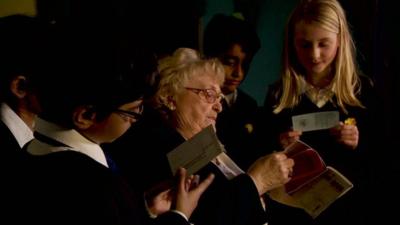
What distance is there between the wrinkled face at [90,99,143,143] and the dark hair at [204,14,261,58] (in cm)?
130

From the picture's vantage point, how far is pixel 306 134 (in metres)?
2.16

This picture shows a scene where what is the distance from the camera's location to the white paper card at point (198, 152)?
1420 mm

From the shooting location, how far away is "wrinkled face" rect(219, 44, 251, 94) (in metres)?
2.45

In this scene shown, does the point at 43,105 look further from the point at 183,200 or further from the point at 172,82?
the point at 172,82

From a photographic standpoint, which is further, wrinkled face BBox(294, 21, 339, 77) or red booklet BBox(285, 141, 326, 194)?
wrinkled face BBox(294, 21, 339, 77)

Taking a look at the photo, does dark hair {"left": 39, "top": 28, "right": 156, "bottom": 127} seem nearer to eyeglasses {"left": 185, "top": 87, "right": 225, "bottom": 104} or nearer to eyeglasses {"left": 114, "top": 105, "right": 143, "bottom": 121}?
eyeglasses {"left": 114, "top": 105, "right": 143, "bottom": 121}

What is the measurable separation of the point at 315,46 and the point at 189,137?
69 cm

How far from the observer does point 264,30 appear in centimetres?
296

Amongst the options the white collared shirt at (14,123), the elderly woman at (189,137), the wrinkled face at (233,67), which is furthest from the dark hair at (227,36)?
the white collared shirt at (14,123)

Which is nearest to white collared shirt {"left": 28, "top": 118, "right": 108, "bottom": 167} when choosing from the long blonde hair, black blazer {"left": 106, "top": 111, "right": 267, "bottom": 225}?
black blazer {"left": 106, "top": 111, "right": 267, "bottom": 225}

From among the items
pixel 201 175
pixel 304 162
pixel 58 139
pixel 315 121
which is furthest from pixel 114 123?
pixel 315 121

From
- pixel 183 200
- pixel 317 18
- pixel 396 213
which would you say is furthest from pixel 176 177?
pixel 396 213

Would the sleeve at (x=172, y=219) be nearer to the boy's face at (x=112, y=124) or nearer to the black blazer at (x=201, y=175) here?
the boy's face at (x=112, y=124)

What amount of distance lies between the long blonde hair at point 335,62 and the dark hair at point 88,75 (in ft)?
3.73
